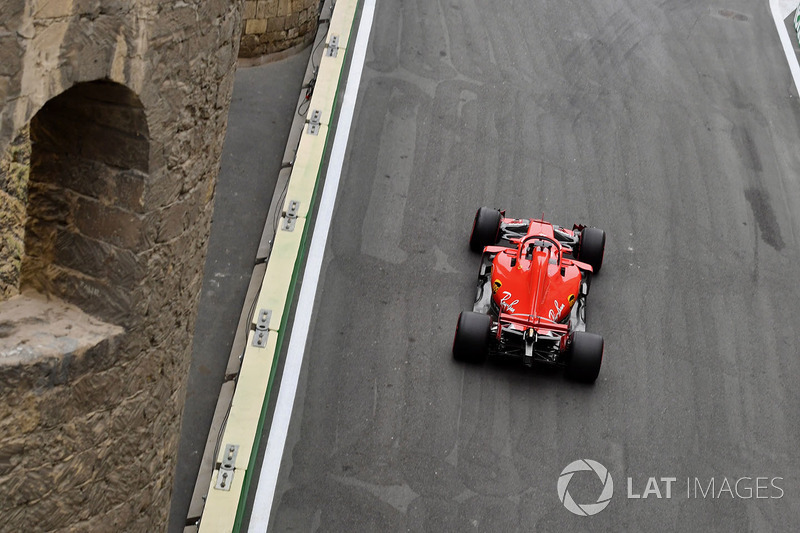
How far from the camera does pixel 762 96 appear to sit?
2117 cm

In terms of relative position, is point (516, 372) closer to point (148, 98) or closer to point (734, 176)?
point (734, 176)

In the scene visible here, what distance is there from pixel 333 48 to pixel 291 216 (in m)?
4.45

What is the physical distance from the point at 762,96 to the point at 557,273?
807cm

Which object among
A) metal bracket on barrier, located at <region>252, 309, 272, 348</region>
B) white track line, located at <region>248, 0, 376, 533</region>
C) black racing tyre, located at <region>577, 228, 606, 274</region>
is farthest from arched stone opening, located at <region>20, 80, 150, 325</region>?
black racing tyre, located at <region>577, 228, 606, 274</region>

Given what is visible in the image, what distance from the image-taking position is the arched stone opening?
677cm

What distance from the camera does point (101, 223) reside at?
7.05 metres

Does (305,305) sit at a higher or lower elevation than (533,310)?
lower

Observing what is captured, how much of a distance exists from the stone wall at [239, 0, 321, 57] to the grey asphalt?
0.29 metres

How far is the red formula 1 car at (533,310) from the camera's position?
14711 millimetres

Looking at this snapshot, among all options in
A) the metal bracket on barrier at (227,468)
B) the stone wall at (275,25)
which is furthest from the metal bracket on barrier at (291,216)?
the stone wall at (275,25)

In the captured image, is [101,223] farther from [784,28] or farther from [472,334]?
[784,28]

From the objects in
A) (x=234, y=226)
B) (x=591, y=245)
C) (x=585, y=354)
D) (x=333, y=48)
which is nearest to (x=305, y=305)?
Answer: (x=234, y=226)

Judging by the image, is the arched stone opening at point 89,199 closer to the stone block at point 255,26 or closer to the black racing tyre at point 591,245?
the black racing tyre at point 591,245

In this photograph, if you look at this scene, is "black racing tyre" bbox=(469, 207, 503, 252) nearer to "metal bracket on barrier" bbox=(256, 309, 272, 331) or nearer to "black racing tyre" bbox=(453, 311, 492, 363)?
"black racing tyre" bbox=(453, 311, 492, 363)
